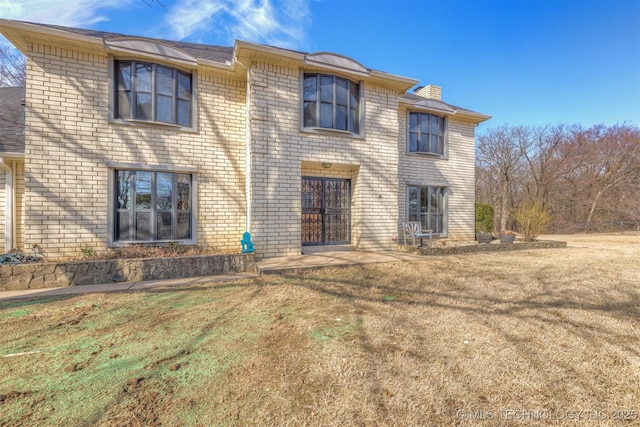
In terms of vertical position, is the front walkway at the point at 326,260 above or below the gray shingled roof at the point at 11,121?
below

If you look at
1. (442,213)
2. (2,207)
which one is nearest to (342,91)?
(442,213)

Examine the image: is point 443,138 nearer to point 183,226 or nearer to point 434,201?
point 434,201

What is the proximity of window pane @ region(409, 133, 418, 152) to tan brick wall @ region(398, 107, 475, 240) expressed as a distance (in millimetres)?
286

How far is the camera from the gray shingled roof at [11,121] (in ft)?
20.5

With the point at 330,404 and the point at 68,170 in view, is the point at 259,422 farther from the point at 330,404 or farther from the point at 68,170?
the point at 68,170

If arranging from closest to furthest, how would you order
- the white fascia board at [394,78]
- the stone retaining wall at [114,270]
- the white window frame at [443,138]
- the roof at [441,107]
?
the stone retaining wall at [114,270] → the white fascia board at [394,78] → the roof at [441,107] → the white window frame at [443,138]

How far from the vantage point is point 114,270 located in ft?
16.9

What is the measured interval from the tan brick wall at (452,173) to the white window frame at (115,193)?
6407 mm

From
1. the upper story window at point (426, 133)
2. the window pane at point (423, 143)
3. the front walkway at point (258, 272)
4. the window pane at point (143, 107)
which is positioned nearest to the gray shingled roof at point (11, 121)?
the window pane at point (143, 107)

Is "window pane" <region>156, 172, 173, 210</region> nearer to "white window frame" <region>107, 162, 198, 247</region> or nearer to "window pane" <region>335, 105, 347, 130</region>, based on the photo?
"white window frame" <region>107, 162, 198, 247</region>

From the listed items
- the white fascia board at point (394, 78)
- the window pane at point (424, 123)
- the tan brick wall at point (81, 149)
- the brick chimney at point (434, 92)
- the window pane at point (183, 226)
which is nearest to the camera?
the tan brick wall at point (81, 149)

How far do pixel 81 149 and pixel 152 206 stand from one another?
1.85 metres

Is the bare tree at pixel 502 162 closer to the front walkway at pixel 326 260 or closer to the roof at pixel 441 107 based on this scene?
the roof at pixel 441 107

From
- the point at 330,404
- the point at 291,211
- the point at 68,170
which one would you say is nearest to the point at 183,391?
the point at 330,404
